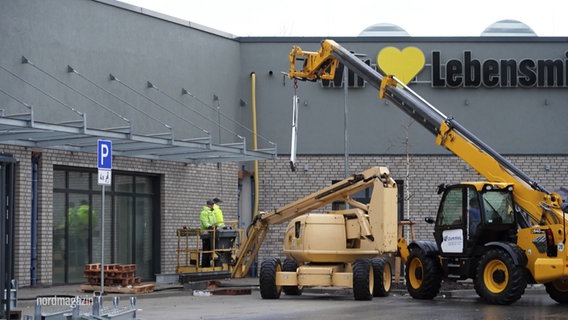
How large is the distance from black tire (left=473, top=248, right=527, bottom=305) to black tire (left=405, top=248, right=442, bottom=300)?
1403 mm

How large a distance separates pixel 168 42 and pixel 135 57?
1.59 meters

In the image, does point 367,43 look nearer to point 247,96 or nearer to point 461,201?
point 247,96

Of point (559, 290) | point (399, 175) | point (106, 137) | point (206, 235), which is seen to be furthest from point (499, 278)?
point (399, 175)

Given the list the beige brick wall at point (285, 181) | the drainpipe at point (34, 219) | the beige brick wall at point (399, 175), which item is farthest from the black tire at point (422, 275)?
the beige brick wall at point (399, 175)

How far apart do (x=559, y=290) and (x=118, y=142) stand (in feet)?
34.9

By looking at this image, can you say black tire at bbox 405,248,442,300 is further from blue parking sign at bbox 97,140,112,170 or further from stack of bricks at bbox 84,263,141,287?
blue parking sign at bbox 97,140,112,170

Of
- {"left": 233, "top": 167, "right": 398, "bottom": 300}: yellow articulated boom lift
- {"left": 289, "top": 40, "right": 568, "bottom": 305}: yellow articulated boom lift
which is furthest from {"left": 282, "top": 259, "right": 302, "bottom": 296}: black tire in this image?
{"left": 289, "top": 40, "right": 568, "bottom": 305}: yellow articulated boom lift

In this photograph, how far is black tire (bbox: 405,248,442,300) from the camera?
23.2 meters

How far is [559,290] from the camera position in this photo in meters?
22.2

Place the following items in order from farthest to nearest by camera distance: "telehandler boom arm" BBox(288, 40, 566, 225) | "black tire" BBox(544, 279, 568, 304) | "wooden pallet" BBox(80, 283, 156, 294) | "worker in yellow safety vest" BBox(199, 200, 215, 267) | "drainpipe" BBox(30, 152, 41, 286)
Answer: "worker in yellow safety vest" BBox(199, 200, 215, 267)
"drainpipe" BBox(30, 152, 41, 286)
"wooden pallet" BBox(80, 283, 156, 294)
"black tire" BBox(544, 279, 568, 304)
"telehandler boom arm" BBox(288, 40, 566, 225)

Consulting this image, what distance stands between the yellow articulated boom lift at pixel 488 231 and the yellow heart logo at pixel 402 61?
8.45 m

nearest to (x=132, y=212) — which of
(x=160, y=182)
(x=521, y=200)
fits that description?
(x=160, y=182)

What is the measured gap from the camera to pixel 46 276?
1025 inches

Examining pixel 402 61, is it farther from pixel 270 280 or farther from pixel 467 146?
pixel 270 280
